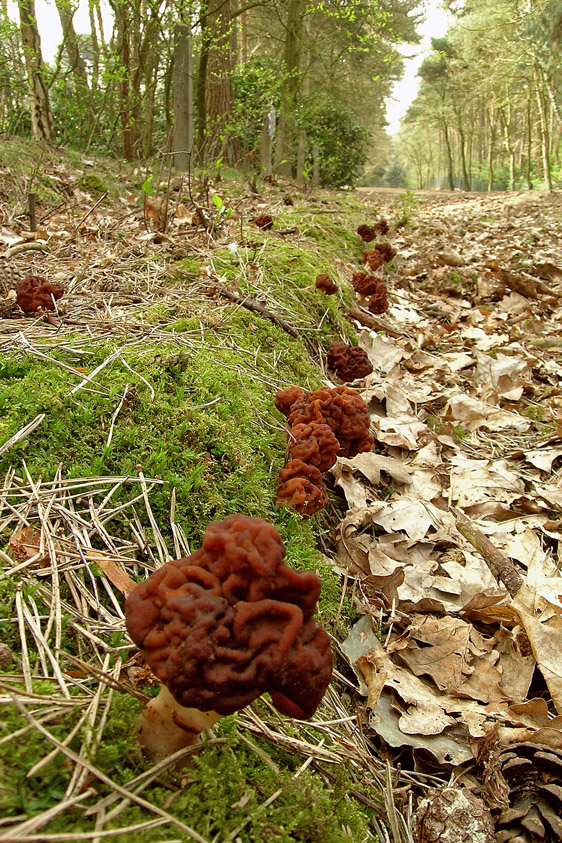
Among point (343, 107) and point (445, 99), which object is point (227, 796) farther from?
point (445, 99)

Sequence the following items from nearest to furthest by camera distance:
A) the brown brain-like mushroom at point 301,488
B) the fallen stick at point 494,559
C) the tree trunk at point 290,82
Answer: the brown brain-like mushroom at point 301,488
the fallen stick at point 494,559
the tree trunk at point 290,82

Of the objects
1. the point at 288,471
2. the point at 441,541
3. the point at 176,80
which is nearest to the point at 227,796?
the point at 288,471

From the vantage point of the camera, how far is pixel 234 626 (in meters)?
1.43

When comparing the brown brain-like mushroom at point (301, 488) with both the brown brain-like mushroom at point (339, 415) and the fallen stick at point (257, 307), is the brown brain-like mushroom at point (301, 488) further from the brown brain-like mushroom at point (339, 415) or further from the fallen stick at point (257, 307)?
the fallen stick at point (257, 307)

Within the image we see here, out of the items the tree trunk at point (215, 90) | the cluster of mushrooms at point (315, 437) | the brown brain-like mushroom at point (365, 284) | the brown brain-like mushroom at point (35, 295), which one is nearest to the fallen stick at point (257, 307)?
the cluster of mushrooms at point (315, 437)

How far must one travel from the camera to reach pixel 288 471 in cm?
285

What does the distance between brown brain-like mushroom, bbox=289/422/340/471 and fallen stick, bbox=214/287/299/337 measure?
157cm

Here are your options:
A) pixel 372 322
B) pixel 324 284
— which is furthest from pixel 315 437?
pixel 372 322

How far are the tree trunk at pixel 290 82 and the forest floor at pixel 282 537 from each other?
12094 mm

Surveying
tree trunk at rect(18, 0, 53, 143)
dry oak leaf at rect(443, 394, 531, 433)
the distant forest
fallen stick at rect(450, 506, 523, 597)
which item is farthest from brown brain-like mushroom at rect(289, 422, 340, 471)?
tree trunk at rect(18, 0, 53, 143)

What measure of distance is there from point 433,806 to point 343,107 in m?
24.7

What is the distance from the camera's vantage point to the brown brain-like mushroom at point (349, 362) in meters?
4.24

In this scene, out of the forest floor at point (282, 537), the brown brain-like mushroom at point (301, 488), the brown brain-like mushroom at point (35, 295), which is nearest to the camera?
the forest floor at point (282, 537)

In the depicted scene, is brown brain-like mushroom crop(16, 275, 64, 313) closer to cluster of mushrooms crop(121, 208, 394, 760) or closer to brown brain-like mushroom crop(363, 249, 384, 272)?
cluster of mushrooms crop(121, 208, 394, 760)
